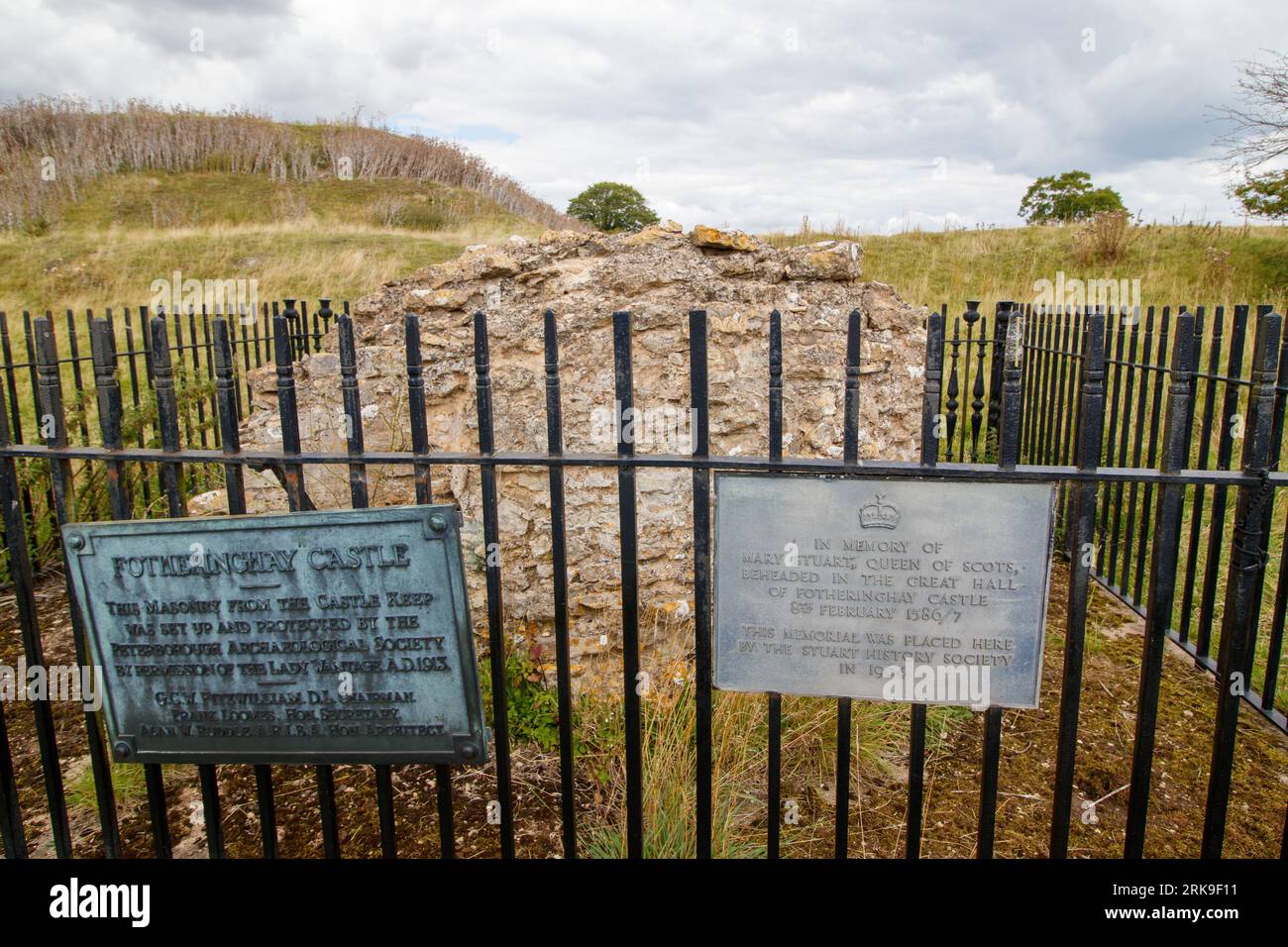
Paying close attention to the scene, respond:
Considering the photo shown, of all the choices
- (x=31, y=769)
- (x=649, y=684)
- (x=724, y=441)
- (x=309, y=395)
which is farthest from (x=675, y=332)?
(x=31, y=769)

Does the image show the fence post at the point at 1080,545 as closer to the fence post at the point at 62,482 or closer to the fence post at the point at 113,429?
the fence post at the point at 113,429

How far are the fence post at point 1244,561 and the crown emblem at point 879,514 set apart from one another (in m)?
0.87

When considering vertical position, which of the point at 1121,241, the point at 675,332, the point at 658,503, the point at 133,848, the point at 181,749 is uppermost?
the point at 1121,241

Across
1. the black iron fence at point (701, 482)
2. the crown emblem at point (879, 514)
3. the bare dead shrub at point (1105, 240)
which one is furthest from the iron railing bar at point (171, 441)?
the bare dead shrub at point (1105, 240)

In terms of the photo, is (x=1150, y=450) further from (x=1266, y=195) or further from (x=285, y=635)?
(x=1266, y=195)

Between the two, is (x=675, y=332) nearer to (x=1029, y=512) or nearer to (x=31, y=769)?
(x=1029, y=512)

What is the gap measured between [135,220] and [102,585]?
28.4m

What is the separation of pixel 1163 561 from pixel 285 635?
247 centimetres

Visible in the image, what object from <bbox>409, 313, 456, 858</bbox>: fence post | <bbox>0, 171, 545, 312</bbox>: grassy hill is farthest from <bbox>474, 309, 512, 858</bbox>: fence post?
<bbox>0, 171, 545, 312</bbox>: grassy hill

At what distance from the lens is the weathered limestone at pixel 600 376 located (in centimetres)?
421

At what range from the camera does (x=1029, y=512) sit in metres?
2.21

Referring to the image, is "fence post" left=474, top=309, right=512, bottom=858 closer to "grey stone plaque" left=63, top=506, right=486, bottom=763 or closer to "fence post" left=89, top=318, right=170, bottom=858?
"grey stone plaque" left=63, top=506, right=486, bottom=763

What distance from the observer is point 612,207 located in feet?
105
